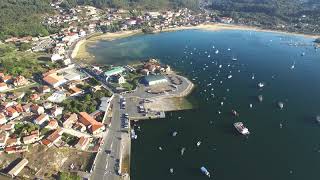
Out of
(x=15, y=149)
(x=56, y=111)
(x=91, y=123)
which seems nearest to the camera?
(x=15, y=149)

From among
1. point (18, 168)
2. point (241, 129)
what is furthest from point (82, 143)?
point (241, 129)

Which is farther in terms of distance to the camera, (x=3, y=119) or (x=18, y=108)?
(x=18, y=108)

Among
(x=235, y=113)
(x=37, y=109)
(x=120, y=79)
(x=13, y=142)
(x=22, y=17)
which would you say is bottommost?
(x=235, y=113)

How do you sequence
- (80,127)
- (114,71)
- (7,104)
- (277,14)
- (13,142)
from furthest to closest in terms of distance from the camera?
1. (277,14)
2. (114,71)
3. (7,104)
4. (80,127)
5. (13,142)

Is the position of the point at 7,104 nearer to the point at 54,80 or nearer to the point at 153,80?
the point at 54,80

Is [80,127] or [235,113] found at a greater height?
[80,127]

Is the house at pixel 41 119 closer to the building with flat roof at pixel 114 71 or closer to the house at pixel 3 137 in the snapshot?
the house at pixel 3 137

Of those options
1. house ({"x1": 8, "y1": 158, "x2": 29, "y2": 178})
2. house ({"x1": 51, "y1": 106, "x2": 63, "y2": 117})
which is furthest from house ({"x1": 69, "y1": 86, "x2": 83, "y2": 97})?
house ({"x1": 8, "y1": 158, "x2": 29, "y2": 178})
